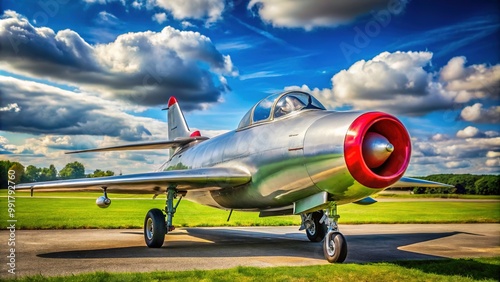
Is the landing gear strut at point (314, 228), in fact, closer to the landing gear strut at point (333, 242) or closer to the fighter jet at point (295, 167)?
the fighter jet at point (295, 167)

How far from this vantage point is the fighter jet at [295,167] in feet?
21.9

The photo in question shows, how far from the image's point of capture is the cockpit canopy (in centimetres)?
903

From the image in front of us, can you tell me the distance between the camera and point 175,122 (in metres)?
20.6

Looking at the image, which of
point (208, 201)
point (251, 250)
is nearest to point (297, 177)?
point (251, 250)

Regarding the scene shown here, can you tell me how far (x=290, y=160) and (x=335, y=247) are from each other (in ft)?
6.13

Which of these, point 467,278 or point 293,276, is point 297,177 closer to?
point 293,276

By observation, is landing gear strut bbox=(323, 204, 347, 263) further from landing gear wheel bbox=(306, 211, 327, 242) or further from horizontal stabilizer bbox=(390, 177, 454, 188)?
horizontal stabilizer bbox=(390, 177, 454, 188)

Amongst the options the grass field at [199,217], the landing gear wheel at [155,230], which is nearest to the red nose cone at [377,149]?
the landing gear wheel at [155,230]

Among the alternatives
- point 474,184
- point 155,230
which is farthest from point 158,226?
point 474,184

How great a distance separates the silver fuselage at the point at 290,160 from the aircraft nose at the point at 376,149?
0.38 meters

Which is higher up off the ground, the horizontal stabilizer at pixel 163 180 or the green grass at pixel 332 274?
the horizontal stabilizer at pixel 163 180

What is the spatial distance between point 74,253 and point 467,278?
7.73m

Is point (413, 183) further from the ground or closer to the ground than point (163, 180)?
closer to the ground

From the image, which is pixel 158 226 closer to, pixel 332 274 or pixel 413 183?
pixel 332 274
